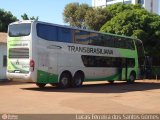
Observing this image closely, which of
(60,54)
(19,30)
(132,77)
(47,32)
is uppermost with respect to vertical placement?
(19,30)

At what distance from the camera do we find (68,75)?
982 inches

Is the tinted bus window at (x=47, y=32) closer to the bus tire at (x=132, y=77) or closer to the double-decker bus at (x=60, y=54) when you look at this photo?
the double-decker bus at (x=60, y=54)

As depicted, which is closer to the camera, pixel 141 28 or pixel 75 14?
pixel 141 28

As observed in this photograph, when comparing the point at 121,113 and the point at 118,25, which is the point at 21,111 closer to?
the point at 121,113

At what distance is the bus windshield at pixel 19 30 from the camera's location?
22.5 meters

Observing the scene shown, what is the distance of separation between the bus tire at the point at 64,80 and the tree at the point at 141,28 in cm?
1689

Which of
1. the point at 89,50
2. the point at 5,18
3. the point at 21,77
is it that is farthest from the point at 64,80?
the point at 5,18

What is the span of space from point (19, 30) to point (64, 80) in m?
3.99

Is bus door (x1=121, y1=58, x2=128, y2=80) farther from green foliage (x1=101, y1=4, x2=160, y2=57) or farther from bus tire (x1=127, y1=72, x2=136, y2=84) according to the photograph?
Result: green foliage (x1=101, y1=4, x2=160, y2=57)

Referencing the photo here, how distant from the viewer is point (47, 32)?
22938mm

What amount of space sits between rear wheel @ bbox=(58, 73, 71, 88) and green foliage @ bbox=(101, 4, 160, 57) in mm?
16911

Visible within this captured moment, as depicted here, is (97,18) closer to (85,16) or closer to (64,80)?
(85,16)

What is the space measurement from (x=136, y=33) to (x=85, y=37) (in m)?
15.2

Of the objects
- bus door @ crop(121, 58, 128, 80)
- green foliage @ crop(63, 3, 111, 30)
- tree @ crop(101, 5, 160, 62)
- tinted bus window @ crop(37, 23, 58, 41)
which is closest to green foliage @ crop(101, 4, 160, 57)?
tree @ crop(101, 5, 160, 62)
